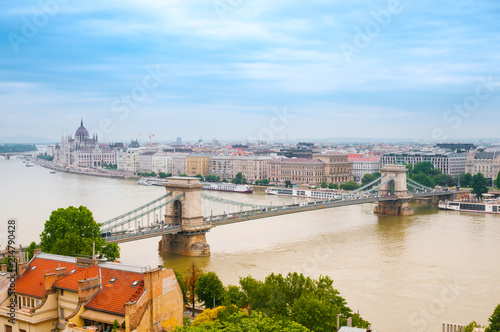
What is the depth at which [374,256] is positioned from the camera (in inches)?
914

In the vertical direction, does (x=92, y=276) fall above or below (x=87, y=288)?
above

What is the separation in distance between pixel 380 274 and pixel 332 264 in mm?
2003

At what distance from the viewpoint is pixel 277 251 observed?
23.6 m

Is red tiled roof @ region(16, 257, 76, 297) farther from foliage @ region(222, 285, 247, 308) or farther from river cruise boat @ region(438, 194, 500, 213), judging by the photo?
river cruise boat @ region(438, 194, 500, 213)

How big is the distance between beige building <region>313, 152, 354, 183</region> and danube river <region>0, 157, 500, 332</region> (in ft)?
89.7

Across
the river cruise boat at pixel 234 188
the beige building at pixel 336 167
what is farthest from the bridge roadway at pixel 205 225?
the beige building at pixel 336 167

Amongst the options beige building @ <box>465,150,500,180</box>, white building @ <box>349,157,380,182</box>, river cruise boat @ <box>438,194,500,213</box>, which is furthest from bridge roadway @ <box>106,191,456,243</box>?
white building @ <box>349,157,380,182</box>

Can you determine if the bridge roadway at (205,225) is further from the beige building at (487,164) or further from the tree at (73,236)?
the beige building at (487,164)

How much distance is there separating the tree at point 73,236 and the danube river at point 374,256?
3.48m

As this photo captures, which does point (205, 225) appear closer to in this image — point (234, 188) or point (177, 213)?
point (177, 213)

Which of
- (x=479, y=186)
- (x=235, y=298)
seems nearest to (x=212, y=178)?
(x=479, y=186)

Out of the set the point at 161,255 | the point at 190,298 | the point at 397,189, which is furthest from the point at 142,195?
the point at 190,298

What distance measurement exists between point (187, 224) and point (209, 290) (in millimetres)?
9029

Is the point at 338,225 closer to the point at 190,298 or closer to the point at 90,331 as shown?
the point at 190,298
